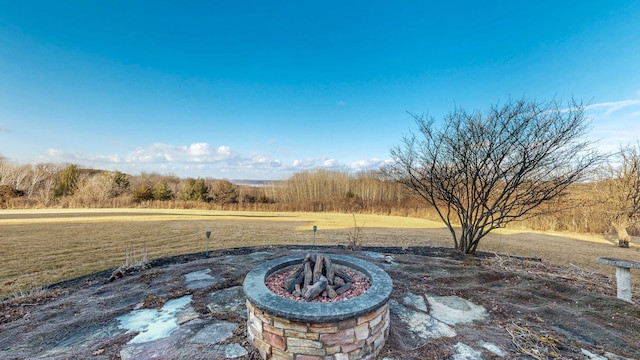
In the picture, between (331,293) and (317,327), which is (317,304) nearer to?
(317,327)

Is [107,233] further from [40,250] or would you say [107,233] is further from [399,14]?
[399,14]

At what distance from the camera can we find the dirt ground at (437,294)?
7.31 feet

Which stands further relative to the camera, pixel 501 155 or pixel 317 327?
pixel 501 155

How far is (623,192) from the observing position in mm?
7961

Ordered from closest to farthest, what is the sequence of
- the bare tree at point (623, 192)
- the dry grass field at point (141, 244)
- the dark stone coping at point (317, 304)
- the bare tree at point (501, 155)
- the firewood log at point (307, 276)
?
the dark stone coping at point (317, 304)
the firewood log at point (307, 276)
the bare tree at point (501, 155)
the dry grass field at point (141, 244)
the bare tree at point (623, 192)

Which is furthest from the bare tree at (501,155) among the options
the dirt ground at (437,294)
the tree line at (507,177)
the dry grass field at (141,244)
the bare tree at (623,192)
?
the bare tree at (623,192)

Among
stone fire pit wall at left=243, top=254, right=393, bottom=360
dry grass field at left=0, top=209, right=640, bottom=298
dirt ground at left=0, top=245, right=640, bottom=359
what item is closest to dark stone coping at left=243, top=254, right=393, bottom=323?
stone fire pit wall at left=243, top=254, right=393, bottom=360

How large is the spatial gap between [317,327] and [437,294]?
229 cm

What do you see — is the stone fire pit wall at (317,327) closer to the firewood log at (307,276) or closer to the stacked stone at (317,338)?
the stacked stone at (317,338)

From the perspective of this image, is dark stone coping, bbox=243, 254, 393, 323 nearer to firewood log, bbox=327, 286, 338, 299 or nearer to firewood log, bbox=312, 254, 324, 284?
firewood log, bbox=327, 286, 338, 299

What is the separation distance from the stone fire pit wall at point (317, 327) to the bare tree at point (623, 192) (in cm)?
1026

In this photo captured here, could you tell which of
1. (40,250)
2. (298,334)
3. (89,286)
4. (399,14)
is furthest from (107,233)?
(399,14)

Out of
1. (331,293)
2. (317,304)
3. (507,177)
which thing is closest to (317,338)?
(317,304)

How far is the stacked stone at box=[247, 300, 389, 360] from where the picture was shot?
1894 millimetres
